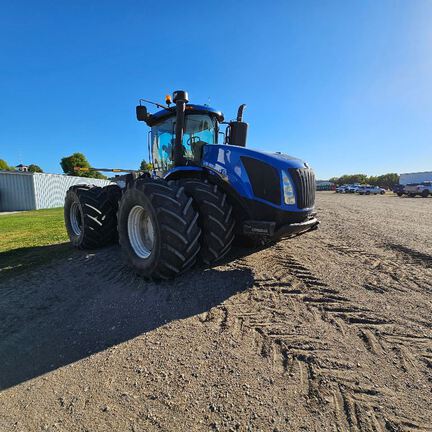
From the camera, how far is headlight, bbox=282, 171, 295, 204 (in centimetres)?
349

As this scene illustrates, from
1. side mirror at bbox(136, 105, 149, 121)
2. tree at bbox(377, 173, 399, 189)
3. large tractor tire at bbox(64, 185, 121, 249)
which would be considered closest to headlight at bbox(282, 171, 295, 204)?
side mirror at bbox(136, 105, 149, 121)

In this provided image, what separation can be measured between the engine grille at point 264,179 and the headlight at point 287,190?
9 centimetres

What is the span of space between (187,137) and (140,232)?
1796mm

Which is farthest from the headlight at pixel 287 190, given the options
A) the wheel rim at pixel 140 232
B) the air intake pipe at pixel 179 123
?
the wheel rim at pixel 140 232

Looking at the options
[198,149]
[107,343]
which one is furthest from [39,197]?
[107,343]

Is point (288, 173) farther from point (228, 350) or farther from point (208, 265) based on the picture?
point (228, 350)

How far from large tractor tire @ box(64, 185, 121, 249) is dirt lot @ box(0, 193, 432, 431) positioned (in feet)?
5.35

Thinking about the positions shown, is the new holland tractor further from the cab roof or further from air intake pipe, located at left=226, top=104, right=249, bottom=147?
air intake pipe, located at left=226, top=104, right=249, bottom=147

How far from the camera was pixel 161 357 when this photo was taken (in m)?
2.20

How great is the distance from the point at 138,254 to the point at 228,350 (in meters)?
2.27

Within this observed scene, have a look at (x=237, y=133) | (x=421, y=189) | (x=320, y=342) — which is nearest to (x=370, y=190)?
(x=421, y=189)

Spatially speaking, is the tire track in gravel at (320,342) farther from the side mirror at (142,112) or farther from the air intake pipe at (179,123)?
the side mirror at (142,112)

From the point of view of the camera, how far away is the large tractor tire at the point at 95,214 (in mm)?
5438

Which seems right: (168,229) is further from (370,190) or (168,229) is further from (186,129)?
(370,190)
